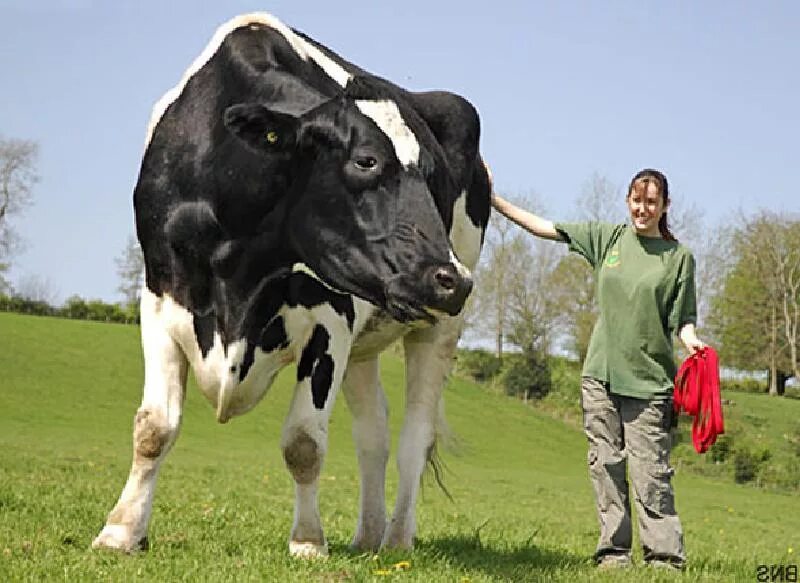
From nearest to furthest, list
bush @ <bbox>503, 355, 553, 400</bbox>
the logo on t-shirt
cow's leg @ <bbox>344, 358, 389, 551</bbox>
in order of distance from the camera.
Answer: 1. cow's leg @ <bbox>344, 358, 389, 551</bbox>
2. the logo on t-shirt
3. bush @ <bbox>503, 355, 553, 400</bbox>

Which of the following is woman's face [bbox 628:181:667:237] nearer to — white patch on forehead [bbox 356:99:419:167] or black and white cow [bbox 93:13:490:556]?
black and white cow [bbox 93:13:490:556]

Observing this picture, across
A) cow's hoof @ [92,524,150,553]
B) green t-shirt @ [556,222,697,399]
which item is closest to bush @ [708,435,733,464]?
green t-shirt @ [556,222,697,399]

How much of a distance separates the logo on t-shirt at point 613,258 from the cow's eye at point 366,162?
2.74 metres

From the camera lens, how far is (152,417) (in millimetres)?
5652

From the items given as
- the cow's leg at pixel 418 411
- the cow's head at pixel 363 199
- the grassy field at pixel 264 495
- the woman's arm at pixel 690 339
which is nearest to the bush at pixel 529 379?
the grassy field at pixel 264 495

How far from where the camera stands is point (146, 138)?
241 inches

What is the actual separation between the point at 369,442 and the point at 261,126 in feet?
9.15

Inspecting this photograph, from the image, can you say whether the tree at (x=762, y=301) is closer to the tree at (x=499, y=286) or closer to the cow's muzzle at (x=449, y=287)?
the tree at (x=499, y=286)

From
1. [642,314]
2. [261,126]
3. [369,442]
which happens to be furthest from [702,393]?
[261,126]

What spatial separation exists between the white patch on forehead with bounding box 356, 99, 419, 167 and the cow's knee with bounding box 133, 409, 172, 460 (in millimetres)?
1898

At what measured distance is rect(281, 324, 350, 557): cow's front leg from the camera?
19.1 feet

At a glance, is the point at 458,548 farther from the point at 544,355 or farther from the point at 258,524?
the point at 544,355

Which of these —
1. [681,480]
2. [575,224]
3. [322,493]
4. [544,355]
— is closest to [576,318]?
[544,355]

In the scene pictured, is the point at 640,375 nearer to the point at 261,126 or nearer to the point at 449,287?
the point at 449,287
